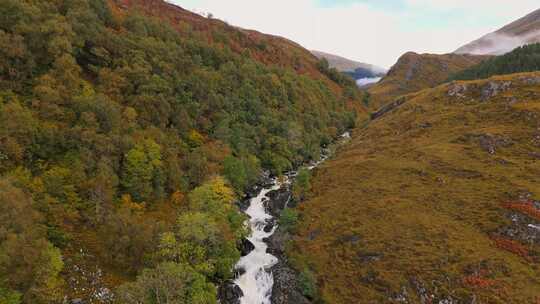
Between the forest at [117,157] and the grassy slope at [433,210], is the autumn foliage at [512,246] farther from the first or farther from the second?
the forest at [117,157]

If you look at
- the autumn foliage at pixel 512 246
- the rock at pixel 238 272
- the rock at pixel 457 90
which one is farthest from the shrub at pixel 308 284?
the rock at pixel 457 90

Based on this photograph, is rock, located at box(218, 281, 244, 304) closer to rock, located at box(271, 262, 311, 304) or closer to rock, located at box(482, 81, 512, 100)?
rock, located at box(271, 262, 311, 304)

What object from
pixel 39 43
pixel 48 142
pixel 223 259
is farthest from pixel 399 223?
pixel 39 43

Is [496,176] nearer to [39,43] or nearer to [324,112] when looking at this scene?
[324,112]

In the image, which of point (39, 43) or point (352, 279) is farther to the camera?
point (39, 43)

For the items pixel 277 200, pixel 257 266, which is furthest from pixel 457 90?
pixel 257 266

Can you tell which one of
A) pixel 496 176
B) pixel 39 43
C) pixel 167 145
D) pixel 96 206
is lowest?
pixel 96 206
